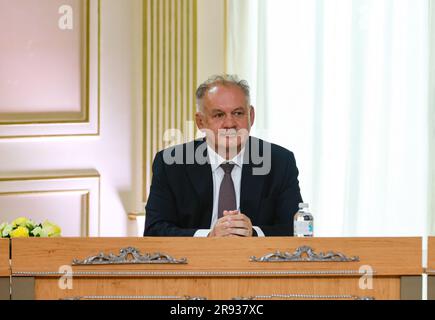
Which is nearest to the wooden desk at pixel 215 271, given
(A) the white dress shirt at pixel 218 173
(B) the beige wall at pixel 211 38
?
(A) the white dress shirt at pixel 218 173

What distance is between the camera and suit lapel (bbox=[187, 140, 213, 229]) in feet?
10.4

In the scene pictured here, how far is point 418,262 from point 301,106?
2452 millimetres

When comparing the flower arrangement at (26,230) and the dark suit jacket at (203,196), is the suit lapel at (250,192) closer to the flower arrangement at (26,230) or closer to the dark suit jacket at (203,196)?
the dark suit jacket at (203,196)

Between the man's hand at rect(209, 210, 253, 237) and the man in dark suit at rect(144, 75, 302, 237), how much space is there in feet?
0.73

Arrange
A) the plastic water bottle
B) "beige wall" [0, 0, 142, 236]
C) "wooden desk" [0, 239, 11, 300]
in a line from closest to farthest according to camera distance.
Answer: "wooden desk" [0, 239, 11, 300] → the plastic water bottle → "beige wall" [0, 0, 142, 236]

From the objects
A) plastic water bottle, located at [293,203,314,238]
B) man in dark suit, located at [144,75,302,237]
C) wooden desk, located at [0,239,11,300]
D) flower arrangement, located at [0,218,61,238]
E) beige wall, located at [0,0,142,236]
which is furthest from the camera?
beige wall, located at [0,0,142,236]

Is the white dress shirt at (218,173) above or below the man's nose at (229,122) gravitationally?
below

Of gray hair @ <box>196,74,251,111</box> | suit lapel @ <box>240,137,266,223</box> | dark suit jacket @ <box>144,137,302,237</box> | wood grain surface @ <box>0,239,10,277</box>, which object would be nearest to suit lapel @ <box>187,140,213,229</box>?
dark suit jacket @ <box>144,137,302,237</box>

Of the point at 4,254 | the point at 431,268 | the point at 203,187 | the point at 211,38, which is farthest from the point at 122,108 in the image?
the point at 431,268

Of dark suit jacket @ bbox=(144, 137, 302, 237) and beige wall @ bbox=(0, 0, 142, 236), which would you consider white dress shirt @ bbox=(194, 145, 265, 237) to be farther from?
beige wall @ bbox=(0, 0, 142, 236)

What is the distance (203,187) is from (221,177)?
82mm

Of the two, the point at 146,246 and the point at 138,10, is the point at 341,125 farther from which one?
the point at 146,246

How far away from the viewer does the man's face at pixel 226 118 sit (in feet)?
10.6

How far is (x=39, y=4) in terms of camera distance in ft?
15.9
